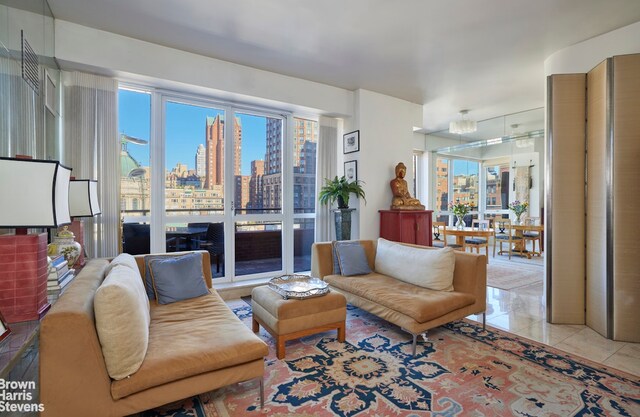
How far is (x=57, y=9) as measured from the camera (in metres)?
2.89

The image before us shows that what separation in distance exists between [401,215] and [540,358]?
268 centimetres

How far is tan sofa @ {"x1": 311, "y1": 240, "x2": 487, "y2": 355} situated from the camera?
2.58m

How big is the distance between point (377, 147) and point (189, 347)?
4.20 metres

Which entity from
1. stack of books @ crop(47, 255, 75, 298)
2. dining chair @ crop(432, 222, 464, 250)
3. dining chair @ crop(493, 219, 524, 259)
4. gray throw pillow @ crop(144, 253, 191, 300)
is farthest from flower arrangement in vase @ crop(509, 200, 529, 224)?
stack of books @ crop(47, 255, 75, 298)

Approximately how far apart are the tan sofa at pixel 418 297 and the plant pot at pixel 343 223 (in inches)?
50.4

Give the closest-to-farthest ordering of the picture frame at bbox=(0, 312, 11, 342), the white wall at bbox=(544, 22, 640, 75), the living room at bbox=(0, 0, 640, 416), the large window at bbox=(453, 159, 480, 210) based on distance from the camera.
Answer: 1. the picture frame at bbox=(0, 312, 11, 342)
2. the living room at bbox=(0, 0, 640, 416)
3. the white wall at bbox=(544, 22, 640, 75)
4. the large window at bbox=(453, 159, 480, 210)

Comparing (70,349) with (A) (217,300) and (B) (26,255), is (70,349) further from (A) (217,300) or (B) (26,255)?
(A) (217,300)

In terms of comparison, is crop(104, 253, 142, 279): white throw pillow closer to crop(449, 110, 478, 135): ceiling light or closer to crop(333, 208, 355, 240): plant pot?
crop(333, 208, 355, 240): plant pot

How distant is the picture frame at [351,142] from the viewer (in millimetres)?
4988

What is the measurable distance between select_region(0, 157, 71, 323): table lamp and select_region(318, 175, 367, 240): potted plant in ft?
11.6

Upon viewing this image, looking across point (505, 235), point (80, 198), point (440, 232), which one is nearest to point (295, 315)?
point (80, 198)

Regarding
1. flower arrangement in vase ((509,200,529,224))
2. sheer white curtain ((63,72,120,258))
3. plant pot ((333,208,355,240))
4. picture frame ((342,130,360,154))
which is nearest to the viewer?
sheer white curtain ((63,72,120,258))

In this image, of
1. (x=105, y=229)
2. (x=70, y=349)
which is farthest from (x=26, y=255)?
(x=105, y=229)

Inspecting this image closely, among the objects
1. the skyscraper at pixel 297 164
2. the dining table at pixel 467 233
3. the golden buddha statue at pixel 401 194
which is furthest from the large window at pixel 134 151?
the dining table at pixel 467 233
